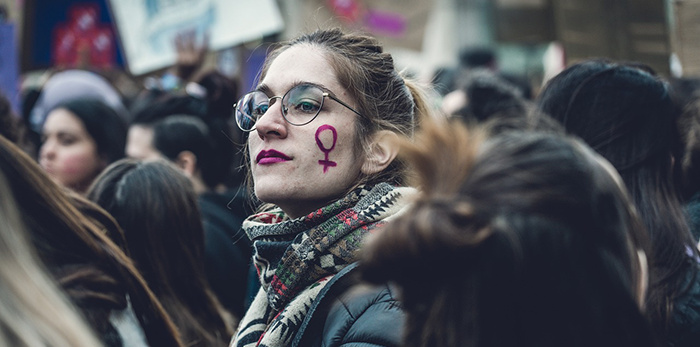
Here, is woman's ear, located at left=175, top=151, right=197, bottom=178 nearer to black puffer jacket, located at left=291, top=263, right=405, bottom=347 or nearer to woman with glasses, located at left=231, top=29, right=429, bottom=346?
woman with glasses, located at left=231, top=29, right=429, bottom=346

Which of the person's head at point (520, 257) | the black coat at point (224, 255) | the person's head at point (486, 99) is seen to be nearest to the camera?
the person's head at point (520, 257)

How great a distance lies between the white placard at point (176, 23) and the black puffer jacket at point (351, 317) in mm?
3885

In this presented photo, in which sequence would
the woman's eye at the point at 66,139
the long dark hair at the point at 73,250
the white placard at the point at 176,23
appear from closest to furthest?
the long dark hair at the point at 73,250 < the woman's eye at the point at 66,139 < the white placard at the point at 176,23

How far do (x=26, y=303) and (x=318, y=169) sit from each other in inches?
44.7

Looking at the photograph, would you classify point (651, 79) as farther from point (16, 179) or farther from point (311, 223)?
point (16, 179)

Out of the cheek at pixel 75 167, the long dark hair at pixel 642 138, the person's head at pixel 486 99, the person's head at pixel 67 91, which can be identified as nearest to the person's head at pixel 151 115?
the cheek at pixel 75 167

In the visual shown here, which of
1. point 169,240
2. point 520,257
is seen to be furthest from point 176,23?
point 520,257

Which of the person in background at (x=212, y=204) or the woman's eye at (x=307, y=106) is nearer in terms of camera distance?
the woman's eye at (x=307, y=106)

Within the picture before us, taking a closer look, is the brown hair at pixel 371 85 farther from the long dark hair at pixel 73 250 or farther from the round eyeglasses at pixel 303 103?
the long dark hair at pixel 73 250

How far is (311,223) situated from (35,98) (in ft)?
15.7

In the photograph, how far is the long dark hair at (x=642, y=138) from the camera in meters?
2.03

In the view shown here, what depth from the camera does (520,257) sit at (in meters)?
1.19

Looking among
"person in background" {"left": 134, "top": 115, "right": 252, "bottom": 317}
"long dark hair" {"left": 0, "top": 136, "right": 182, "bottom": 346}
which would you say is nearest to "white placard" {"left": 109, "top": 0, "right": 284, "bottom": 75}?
"person in background" {"left": 134, "top": 115, "right": 252, "bottom": 317}

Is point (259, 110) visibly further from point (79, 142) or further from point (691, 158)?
point (79, 142)
